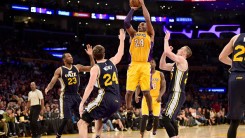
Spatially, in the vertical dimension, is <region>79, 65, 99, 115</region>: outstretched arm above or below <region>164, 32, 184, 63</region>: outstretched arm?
below

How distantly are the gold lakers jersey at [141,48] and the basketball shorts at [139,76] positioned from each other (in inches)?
5.5

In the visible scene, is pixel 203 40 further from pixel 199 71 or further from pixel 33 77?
pixel 33 77

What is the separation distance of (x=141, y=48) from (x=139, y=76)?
66 cm

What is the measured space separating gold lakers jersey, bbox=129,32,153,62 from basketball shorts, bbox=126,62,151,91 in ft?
0.46

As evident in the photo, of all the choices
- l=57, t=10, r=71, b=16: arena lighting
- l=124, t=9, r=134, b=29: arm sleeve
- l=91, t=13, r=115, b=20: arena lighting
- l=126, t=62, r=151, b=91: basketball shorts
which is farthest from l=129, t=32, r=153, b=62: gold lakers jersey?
l=91, t=13, r=115, b=20: arena lighting

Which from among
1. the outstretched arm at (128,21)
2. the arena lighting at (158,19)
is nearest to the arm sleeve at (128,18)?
the outstretched arm at (128,21)

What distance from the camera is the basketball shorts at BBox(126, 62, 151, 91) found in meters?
9.59

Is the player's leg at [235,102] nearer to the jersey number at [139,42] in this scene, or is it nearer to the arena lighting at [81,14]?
the jersey number at [139,42]

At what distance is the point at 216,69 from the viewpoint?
42625mm

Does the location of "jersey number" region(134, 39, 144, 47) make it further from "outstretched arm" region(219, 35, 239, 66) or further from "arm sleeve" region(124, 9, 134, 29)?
"outstretched arm" region(219, 35, 239, 66)

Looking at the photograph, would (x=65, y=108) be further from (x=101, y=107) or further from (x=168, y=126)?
(x=101, y=107)

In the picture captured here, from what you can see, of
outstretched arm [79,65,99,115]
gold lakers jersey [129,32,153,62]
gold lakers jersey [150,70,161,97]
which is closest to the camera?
outstretched arm [79,65,99,115]

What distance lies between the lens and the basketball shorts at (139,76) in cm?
959

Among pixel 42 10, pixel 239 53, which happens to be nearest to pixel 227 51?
pixel 239 53
